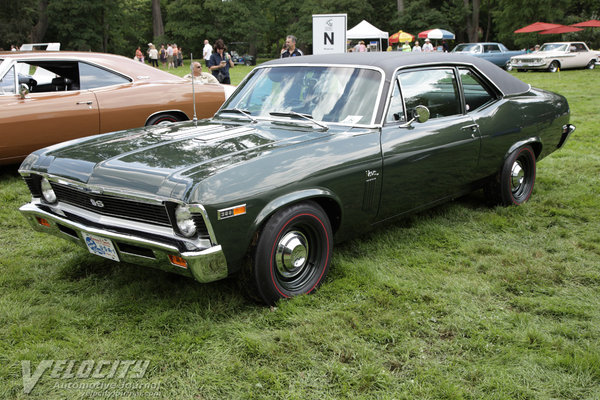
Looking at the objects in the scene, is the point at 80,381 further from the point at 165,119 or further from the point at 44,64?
the point at 44,64

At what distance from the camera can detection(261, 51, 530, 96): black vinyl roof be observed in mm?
4227

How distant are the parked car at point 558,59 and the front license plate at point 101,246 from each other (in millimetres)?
24726

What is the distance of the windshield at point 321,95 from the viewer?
4.07 m

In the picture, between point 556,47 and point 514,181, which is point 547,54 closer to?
point 556,47

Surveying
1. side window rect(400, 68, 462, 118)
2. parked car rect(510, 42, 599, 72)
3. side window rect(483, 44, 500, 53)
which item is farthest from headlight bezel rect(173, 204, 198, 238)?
side window rect(483, 44, 500, 53)

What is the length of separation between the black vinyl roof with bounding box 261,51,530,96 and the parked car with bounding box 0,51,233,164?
264 cm

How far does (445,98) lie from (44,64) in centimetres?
500

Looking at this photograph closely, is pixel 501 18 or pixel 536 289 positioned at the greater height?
pixel 501 18

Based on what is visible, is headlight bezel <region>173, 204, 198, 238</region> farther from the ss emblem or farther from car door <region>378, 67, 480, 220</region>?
car door <region>378, 67, 480, 220</region>

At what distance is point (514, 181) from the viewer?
537 centimetres

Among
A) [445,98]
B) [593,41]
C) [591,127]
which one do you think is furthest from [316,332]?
[593,41]

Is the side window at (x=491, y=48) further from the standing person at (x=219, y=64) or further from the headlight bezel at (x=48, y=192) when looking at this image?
the headlight bezel at (x=48, y=192)

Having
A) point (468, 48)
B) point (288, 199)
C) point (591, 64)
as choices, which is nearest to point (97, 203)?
point (288, 199)

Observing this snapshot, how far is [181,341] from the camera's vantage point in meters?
3.04
